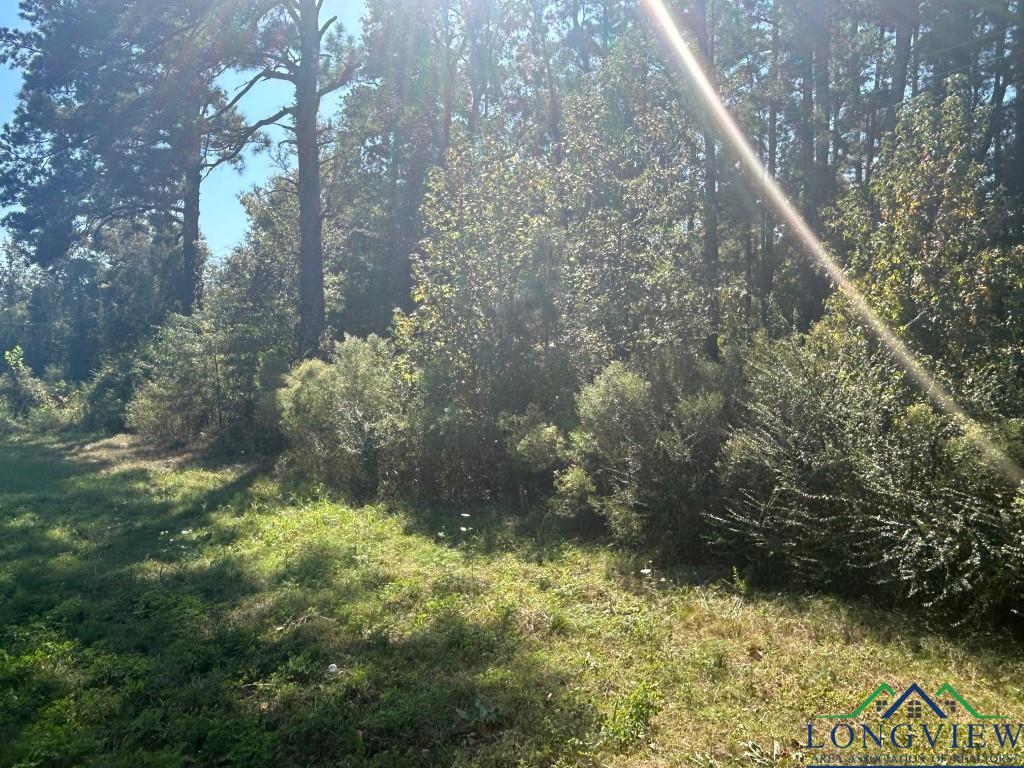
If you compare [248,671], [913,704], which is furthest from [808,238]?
[248,671]

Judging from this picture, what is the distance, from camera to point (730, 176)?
16844mm

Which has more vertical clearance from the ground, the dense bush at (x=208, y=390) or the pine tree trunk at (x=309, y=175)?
the pine tree trunk at (x=309, y=175)

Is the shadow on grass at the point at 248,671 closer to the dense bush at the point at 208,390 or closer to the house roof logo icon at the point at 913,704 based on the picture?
the house roof logo icon at the point at 913,704

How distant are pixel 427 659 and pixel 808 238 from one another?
14.2m

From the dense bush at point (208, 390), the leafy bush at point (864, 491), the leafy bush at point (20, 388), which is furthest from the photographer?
the leafy bush at point (20, 388)

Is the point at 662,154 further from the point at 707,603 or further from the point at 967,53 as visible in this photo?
the point at 967,53

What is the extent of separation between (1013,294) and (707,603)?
13.3 ft

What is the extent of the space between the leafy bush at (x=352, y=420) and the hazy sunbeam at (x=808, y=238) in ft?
20.0

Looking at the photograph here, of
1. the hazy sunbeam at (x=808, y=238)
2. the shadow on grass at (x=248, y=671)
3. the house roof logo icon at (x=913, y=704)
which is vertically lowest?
the shadow on grass at (x=248, y=671)

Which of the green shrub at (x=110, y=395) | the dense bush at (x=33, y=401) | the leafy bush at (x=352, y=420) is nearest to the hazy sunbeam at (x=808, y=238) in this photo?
the leafy bush at (x=352, y=420)

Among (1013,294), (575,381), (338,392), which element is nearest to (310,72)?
(338,392)

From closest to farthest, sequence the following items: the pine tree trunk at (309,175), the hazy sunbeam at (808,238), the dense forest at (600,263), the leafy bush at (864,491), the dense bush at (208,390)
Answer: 1. the leafy bush at (864,491)
2. the hazy sunbeam at (808,238)
3. the dense forest at (600,263)
4. the dense bush at (208,390)
5. the pine tree trunk at (309,175)

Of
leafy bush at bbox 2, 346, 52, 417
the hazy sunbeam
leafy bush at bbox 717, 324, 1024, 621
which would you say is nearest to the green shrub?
leafy bush at bbox 2, 346, 52, 417

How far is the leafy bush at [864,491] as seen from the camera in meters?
4.64
